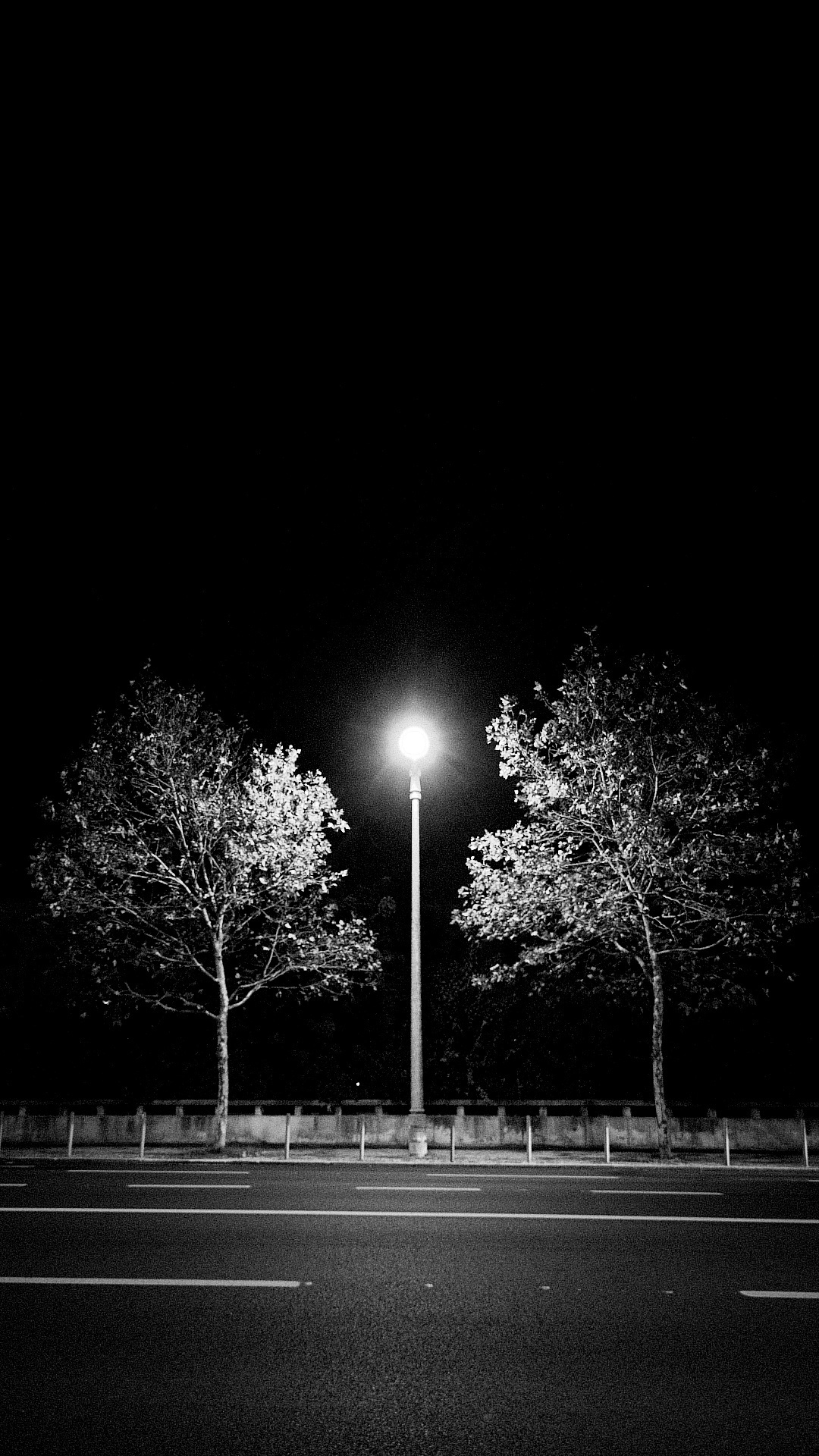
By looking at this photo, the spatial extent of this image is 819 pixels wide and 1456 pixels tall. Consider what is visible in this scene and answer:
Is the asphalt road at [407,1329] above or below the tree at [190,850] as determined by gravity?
below

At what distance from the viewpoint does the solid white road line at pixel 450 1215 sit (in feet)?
34.6

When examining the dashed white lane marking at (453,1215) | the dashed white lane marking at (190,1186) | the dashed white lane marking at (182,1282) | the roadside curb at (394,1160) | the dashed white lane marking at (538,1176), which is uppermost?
the dashed white lane marking at (182,1282)

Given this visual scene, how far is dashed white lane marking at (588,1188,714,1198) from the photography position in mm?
12992

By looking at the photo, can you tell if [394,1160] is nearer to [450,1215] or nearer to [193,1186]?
[193,1186]

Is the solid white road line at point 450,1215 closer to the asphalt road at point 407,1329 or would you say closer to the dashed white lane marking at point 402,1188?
the asphalt road at point 407,1329

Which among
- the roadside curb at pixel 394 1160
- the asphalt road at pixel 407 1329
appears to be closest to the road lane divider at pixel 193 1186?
the asphalt road at pixel 407 1329

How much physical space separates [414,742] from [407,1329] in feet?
43.4

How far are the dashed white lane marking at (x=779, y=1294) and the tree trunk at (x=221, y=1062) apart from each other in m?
16.5

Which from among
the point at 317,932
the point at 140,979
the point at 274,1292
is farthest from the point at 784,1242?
the point at 140,979

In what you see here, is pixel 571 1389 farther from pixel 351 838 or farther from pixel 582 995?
pixel 351 838

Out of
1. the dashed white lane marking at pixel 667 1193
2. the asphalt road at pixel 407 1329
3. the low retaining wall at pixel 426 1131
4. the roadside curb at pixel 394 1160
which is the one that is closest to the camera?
the asphalt road at pixel 407 1329

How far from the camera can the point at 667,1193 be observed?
1341cm

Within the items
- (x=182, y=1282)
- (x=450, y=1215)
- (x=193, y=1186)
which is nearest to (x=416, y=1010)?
(x=193, y=1186)

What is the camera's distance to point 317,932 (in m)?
24.0
